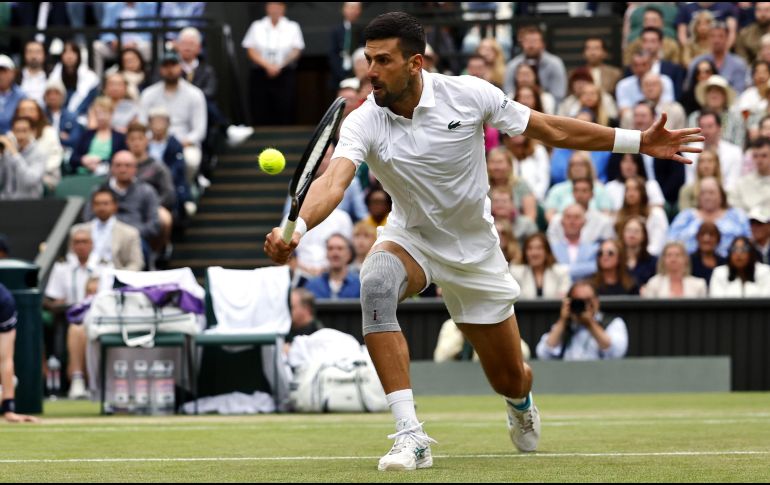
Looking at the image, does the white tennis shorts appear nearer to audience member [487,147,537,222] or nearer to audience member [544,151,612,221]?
audience member [487,147,537,222]

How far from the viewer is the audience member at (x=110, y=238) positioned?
17.3m

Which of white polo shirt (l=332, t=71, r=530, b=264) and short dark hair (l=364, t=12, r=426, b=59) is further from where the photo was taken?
white polo shirt (l=332, t=71, r=530, b=264)

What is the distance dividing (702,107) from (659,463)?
11617 mm

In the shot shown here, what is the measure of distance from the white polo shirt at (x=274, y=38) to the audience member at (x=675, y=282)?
23.2 ft

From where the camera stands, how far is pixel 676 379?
1606cm

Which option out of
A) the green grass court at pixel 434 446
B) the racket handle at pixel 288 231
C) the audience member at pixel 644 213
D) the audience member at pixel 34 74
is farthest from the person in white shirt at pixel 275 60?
the racket handle at pixel 288 231

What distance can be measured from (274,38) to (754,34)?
6.30 m

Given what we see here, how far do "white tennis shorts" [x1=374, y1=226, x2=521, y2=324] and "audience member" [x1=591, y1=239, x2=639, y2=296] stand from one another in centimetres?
830

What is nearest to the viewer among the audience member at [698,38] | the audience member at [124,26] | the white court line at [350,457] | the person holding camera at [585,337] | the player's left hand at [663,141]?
the player's left hand at [663,141]

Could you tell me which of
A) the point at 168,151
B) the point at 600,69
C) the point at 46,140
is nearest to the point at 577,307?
the point at 600,69

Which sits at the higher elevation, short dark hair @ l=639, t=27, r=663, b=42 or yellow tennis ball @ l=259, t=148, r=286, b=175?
short dark hair @ l=639, t=27, r=663, b=42

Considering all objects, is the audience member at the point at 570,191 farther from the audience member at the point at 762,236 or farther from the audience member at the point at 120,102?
the audience member at the point at 120,102

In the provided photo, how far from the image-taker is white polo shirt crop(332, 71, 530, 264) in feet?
25.1

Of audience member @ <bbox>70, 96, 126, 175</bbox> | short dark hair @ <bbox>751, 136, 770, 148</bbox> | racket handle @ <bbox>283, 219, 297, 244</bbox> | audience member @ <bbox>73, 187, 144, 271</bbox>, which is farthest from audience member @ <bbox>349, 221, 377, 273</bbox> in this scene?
racket handle @ <bbox>283, 219, 297, 244</bbox>
